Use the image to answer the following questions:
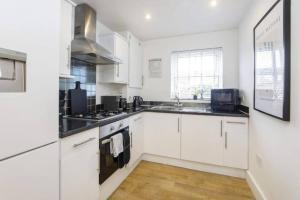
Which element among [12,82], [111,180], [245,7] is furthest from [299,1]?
[111,180]

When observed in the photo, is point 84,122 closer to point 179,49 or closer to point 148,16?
point 148,16

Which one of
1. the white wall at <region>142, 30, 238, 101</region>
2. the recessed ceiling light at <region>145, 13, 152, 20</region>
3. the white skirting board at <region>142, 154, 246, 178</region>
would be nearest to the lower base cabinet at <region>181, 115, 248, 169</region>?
the white skirting board at <region>142, 154, 246, 178</region>

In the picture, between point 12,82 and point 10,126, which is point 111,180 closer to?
point 10,126

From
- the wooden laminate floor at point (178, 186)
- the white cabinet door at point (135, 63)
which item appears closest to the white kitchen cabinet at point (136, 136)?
the wooden laminate floor at point (178, 186)

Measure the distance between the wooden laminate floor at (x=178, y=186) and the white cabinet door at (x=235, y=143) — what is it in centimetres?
24

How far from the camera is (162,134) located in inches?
105

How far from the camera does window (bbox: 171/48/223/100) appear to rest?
9.91 feet

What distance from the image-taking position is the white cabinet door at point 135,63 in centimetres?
293

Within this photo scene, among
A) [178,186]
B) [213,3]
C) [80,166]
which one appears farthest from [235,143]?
[80,166]

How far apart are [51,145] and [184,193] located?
1583 millimetres

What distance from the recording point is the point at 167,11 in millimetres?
2256

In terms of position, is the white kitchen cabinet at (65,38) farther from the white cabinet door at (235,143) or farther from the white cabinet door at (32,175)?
the white cabinet door at (235,143)

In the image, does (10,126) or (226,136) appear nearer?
(10,126)

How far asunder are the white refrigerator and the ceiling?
1214 mm
